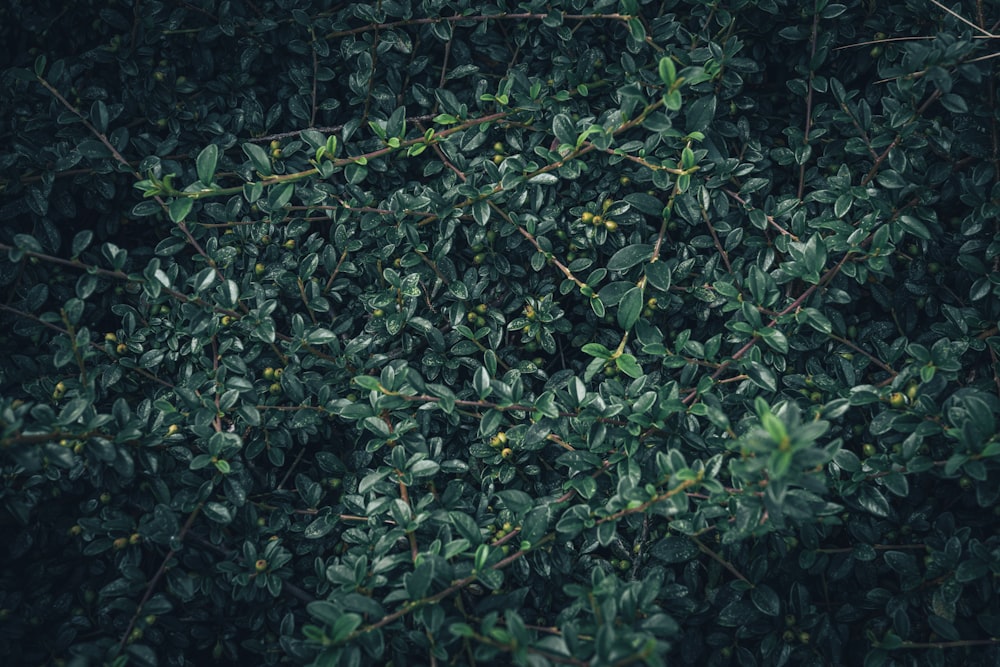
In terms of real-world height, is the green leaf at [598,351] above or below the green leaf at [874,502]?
above

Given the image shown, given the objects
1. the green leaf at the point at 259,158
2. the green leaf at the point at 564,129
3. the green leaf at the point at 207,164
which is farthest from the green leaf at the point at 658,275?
the green leaf at the point at 207,164

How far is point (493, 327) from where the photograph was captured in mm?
2115

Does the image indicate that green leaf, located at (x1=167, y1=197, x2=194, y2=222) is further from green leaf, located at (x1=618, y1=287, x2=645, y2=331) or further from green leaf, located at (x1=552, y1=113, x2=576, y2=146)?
green leaf, located at (x1=618, y1=287, x2=645, y2=331)

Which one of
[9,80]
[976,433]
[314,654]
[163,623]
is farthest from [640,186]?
[9,80]

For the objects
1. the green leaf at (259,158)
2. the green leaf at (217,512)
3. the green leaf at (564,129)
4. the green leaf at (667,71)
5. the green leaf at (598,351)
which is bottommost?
the green leaf at (217,512)

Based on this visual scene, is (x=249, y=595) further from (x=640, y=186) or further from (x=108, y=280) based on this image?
(x=640, y=186)

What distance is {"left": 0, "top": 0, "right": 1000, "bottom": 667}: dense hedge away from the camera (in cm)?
181

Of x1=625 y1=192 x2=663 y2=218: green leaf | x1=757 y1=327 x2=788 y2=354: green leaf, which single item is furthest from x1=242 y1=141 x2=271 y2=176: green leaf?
x1=757 y1=327 x2=788 y2=354: green leaf

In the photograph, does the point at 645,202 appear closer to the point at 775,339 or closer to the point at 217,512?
the point at 775,339

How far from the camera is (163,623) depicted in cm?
189

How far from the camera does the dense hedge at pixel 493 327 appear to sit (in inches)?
71.1

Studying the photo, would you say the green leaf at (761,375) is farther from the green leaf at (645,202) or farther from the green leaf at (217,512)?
the green leaf at (217,512)

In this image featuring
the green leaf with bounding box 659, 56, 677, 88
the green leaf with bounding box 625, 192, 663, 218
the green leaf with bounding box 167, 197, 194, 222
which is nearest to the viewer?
the green leaf with bounding box 659, 56, 677, 88

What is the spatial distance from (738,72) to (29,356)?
2387 mm
